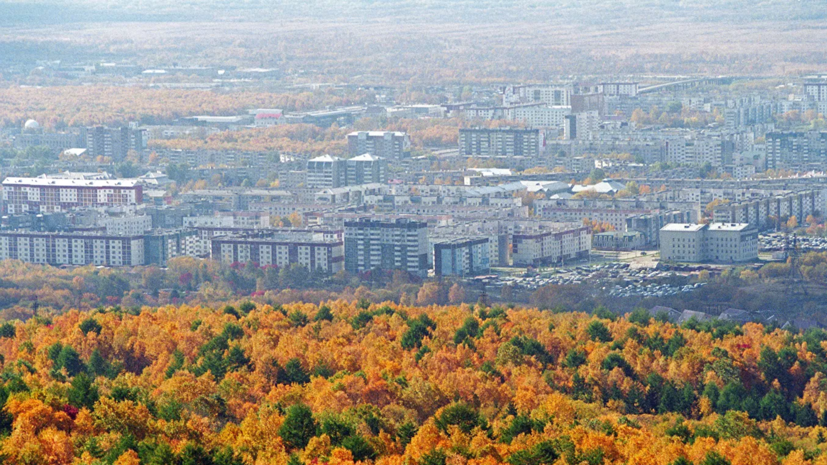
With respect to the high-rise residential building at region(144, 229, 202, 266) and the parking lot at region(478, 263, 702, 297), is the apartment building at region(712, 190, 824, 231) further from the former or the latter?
the high-rise residential building at region(144, 229, 202, 266)

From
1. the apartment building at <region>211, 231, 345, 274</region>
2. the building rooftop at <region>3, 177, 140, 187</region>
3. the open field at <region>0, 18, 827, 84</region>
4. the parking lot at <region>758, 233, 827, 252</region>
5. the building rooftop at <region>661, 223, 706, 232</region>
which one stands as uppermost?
the open field at <region>0, 18, 827, 84</region>

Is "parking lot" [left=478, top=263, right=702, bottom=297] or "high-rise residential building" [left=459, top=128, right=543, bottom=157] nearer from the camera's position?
"parking lot" [left=478, top=263, right=702, bottom=297]

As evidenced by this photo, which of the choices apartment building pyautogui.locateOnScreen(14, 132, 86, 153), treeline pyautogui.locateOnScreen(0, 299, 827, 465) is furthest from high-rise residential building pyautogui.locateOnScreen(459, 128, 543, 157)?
treeline pyautogui.locateOnScreen(0, 299, 827, 465)

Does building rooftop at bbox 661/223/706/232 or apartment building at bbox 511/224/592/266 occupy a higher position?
building rooftop at bbox 661/223/706/232

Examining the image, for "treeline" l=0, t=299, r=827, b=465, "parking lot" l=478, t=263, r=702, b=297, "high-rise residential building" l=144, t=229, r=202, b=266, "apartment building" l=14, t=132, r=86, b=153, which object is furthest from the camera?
"apartment building" l=14, t=132, r=86, b=153

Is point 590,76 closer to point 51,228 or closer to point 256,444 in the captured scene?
point 51,228

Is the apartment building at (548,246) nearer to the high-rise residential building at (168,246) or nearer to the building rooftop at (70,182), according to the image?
the high-rise residential building at (168,246)
